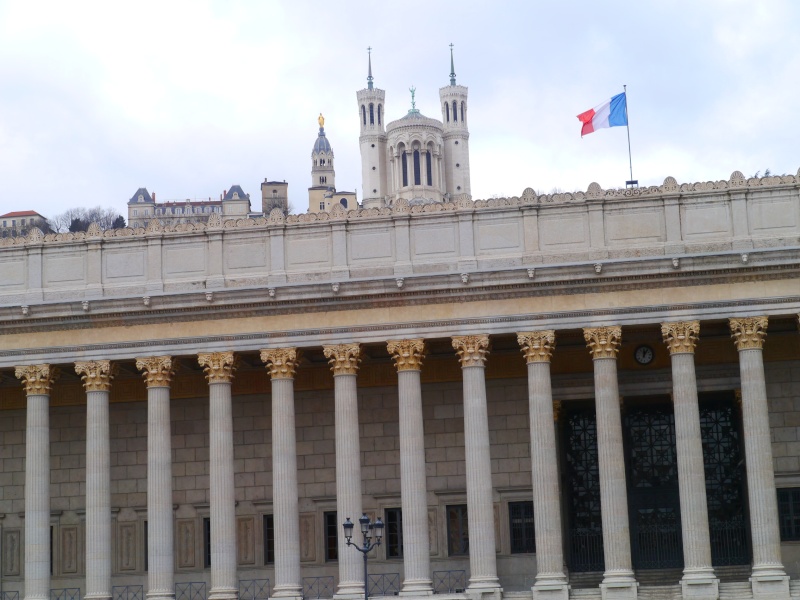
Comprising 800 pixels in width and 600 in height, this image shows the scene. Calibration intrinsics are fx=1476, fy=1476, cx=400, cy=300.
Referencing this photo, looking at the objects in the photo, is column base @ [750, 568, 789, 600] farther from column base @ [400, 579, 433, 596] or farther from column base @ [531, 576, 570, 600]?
column base @ [400, 579, 433, 596]

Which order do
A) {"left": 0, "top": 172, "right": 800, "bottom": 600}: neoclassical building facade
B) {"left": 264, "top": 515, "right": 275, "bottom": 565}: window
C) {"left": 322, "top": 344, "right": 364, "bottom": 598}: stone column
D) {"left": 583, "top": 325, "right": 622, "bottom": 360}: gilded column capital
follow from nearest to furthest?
{"left": 0, "top": 172, "right": 800, "bottom": 600}: neoclassical building facade → {"left": 583, "top": 325, "right": 622, "bottom": 360}: gilded column capital → {"left": 322, "top": 344, "right": 364, "bottom": 598}: stone column → {"left": 264, "top": 515, "right": 275, "bottom": 565}: window

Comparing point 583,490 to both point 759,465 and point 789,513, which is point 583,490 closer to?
point 789,513

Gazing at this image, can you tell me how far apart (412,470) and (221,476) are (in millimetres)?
6640

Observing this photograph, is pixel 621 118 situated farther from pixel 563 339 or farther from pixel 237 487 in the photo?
pixel 237 487

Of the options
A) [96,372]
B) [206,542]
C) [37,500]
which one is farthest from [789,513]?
[37,500]

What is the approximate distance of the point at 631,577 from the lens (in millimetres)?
47625

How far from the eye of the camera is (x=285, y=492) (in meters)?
50.1

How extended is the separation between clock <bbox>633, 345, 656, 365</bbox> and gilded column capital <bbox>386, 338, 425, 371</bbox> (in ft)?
27.2

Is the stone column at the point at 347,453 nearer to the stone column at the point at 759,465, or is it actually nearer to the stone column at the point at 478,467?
the stone column at the point at 478,467

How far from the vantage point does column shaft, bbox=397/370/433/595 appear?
49.0m

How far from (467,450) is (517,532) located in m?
5.32

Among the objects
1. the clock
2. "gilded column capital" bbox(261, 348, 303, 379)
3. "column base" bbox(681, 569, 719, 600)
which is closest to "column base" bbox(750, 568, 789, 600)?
"column base" bbox(681, 569, 719, 600)

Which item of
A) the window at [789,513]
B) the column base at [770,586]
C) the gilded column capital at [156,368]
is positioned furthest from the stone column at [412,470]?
→ the window at [789,513]

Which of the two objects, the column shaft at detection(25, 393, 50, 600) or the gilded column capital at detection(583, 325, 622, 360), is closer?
the gilded column capital at detection(583, 325, 622, 360)
